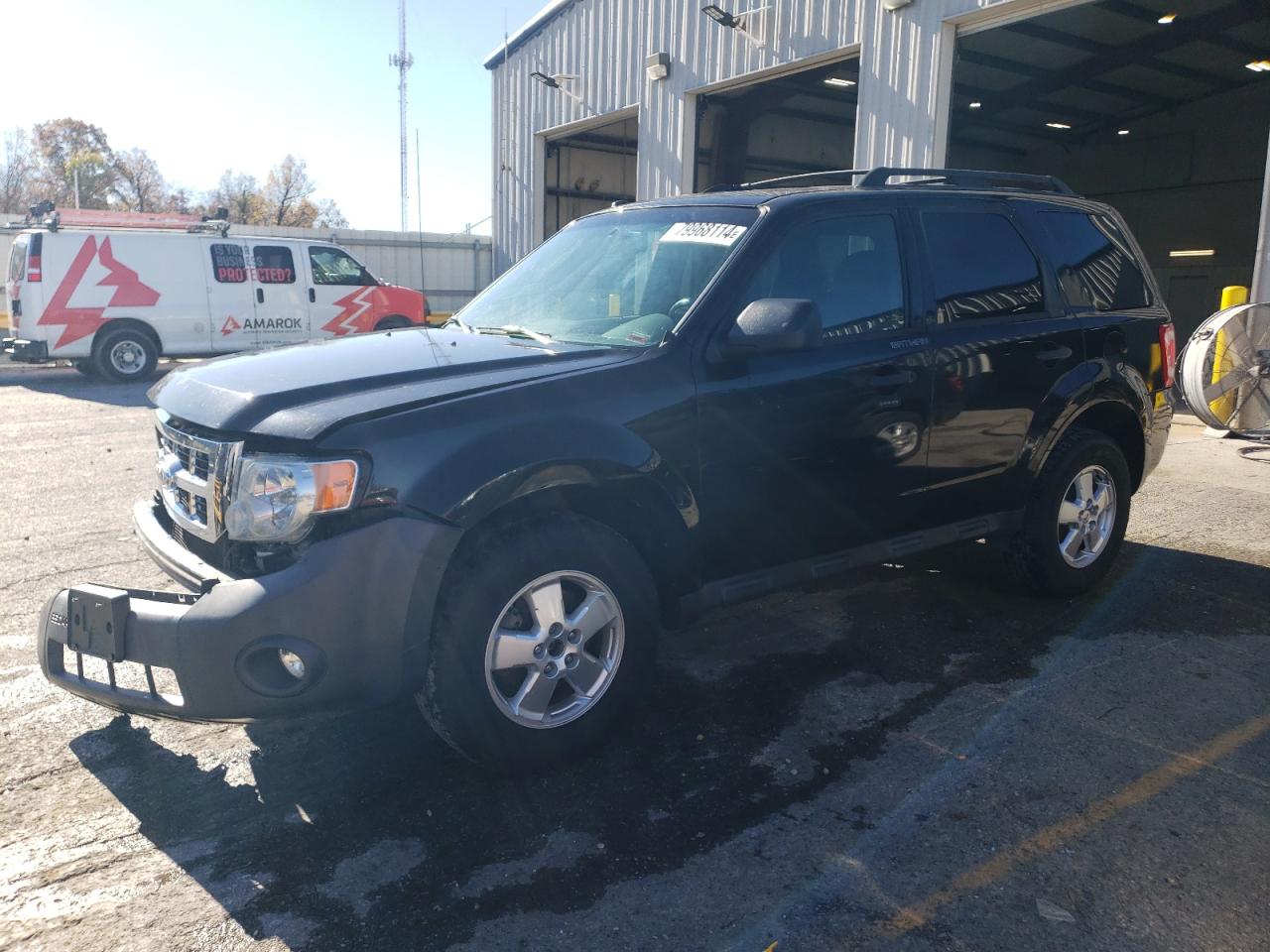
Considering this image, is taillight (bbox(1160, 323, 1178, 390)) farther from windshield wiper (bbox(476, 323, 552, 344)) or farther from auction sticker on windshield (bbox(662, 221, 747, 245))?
windshield wiper (bbox(476, 323, 552, 344))

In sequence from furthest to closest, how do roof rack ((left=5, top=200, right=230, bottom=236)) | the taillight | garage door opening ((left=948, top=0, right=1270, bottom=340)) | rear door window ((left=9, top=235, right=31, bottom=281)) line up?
garage door opening ((left=948, top=0, right=1270, bottom=340)) < roof rack ((left=5, top=200, right=230, bottom=236)) < rear door window ((left=9, top=235, right=31, bottom=281)) < the taillight

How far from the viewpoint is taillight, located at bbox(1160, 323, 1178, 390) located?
5.24 m

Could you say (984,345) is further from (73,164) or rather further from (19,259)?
(73,164)

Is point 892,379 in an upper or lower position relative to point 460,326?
lower

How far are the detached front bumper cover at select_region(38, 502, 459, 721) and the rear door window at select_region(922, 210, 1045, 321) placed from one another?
8.32 ft

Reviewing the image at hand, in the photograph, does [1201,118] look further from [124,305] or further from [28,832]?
[28,832]

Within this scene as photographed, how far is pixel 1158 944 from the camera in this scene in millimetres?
2449

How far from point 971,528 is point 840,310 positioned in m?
1.30

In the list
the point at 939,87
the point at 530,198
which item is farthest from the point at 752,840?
the point at 530,198

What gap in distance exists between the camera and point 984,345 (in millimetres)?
4328

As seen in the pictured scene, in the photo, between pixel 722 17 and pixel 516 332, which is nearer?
pixel 516 332

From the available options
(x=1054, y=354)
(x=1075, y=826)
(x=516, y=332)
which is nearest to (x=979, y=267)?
(x=1054, y=354)

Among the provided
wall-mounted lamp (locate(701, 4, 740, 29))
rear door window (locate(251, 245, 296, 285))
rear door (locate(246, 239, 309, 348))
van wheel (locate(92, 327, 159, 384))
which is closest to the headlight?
wall-mounted lamp (locate(701, 4, 740, 29))

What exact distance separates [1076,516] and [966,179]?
1.72m
